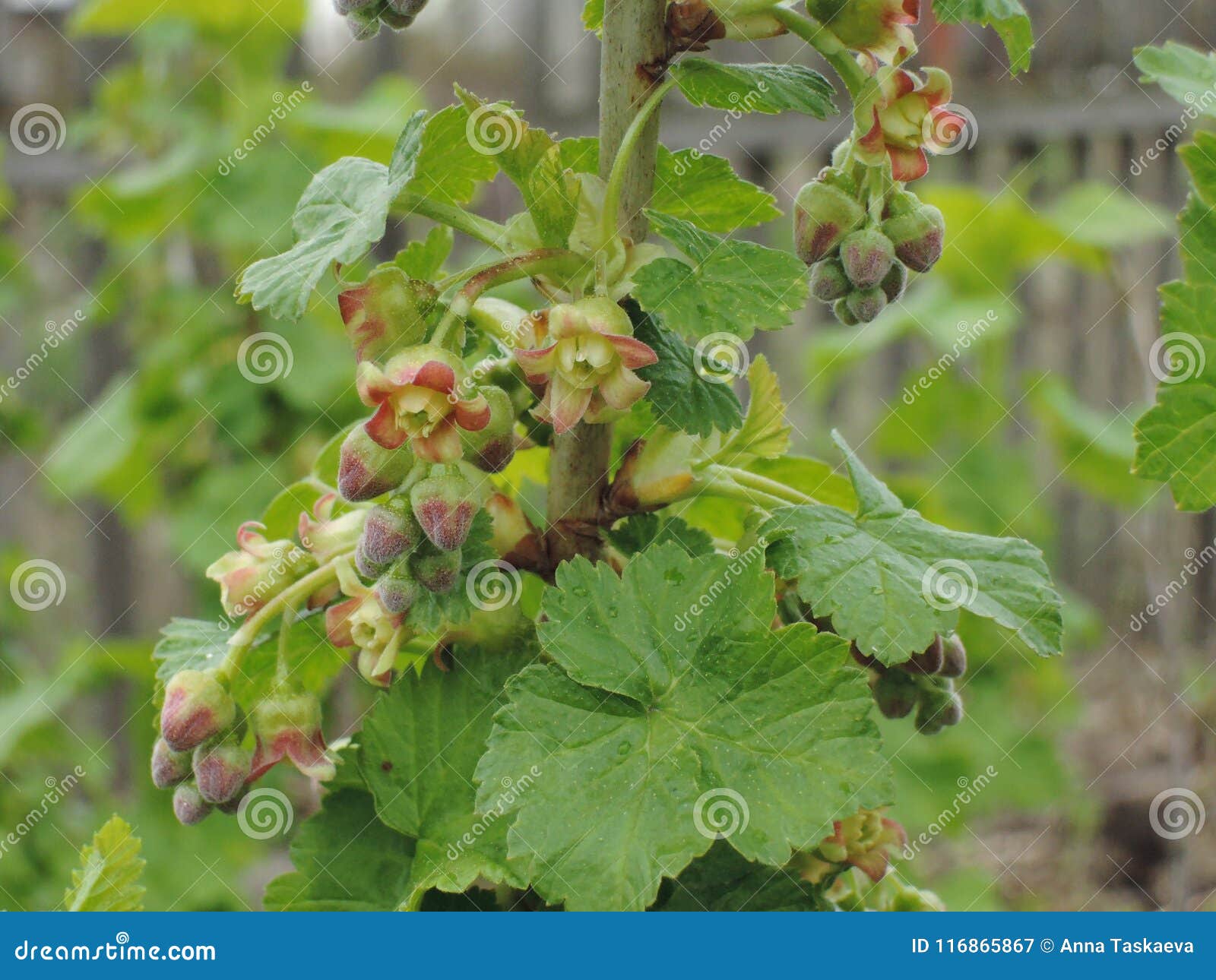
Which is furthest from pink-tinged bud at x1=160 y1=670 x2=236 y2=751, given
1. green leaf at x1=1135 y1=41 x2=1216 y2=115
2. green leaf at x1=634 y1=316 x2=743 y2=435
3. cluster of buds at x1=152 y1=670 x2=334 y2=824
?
green leaf at x1=1135 y1=41 x2=1216 y2=115

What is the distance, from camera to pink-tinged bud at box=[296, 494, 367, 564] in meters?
0.76

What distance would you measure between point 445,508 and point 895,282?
0.33 metres

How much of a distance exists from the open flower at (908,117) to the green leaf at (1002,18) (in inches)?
1.3

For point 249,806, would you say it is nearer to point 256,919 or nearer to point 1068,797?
point 256,919

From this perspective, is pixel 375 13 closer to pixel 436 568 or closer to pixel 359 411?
pixel 436 568

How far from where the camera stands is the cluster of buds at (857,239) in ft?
2.36

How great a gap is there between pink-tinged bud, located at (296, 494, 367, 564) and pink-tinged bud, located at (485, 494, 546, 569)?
84mm

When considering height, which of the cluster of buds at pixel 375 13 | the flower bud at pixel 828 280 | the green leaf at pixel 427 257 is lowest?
the flower bud at pixel 828 280

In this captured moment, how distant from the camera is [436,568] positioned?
678 mm

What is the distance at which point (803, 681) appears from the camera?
26.8 inches

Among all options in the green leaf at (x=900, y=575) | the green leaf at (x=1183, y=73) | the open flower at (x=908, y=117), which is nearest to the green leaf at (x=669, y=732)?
the green leaf at (x=900, y=575)

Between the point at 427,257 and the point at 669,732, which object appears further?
the point at 427,257

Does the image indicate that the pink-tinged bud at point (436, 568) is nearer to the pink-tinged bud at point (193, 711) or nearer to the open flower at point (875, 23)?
the pink-tinged bud at point (193, 711)

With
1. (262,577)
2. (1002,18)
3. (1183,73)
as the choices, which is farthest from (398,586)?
(1183,73)
